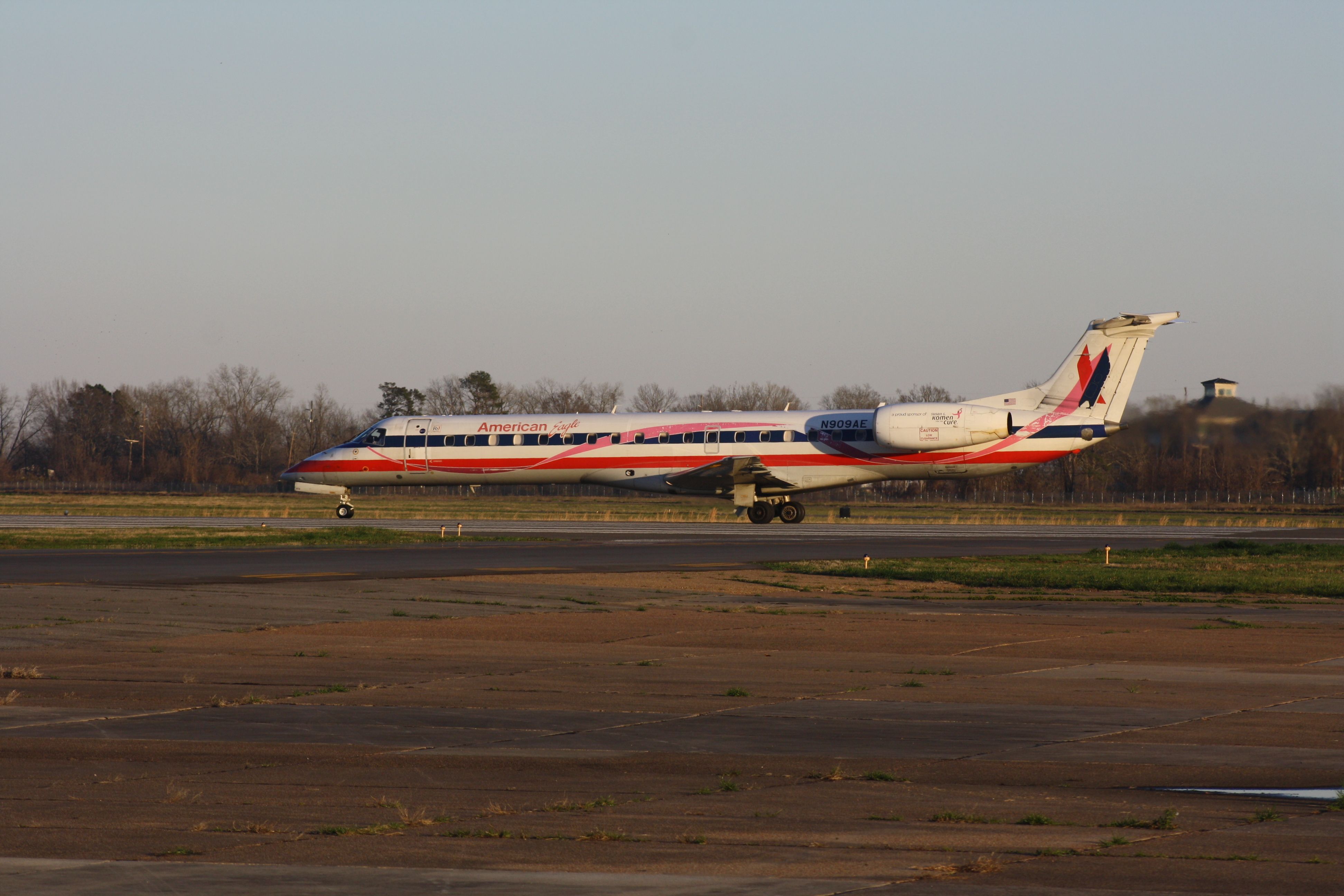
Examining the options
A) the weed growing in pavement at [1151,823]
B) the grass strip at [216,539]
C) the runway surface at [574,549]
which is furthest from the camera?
the grass strip at [216,539]

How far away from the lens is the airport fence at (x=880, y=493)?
62.2m

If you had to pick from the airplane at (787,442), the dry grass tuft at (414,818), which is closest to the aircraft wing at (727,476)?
the airplane at (787,442)

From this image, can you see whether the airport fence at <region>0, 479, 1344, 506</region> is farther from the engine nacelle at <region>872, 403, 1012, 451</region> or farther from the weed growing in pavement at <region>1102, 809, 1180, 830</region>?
the weed growing in pavement at <region>1102, 809, 1180, 830</region>

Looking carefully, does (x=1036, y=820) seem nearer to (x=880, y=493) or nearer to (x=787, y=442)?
(x=787, y=442)

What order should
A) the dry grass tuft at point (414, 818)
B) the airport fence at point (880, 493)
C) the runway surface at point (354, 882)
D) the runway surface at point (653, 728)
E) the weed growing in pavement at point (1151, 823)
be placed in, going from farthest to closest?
1. the airport fence at point (880, 493)
2. the runway surface at point (653, 728)
3. the dry grass tuft at point (414, 818)
4. the weed growing in pavement at point (1151, 823)
5. the runway surface at point (354, 882)

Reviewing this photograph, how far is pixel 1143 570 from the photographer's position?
2578 centimetres

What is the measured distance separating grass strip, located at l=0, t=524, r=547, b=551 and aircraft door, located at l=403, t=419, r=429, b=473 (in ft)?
18.4

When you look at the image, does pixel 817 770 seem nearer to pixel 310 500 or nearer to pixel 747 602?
pixel 747 602

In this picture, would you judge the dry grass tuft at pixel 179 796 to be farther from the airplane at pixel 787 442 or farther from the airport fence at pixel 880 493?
the airport fence at pixel 880 493

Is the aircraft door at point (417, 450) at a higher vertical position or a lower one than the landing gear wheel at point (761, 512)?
higher

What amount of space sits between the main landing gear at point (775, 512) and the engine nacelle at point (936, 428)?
465 cm

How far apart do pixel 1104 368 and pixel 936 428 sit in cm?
558

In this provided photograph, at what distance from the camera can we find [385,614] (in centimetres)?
1828

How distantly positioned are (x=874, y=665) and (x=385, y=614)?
288 inches
